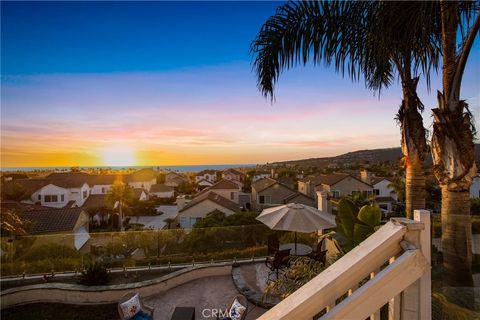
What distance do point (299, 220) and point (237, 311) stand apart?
2.59 m

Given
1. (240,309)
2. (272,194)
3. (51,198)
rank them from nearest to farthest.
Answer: (240,309) < (272,194) < (51,198)

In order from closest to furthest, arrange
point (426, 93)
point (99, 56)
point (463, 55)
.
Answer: point (463, 55)
point (426, 93)
point (99, 56)

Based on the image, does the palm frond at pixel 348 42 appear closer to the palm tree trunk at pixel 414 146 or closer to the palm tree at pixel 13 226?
the palm tree trunk at pixel 414 146

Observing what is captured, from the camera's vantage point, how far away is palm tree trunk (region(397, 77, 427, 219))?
4398 mm

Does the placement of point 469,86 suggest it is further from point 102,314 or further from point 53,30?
point 53,30

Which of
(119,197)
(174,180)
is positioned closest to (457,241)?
(119,197)

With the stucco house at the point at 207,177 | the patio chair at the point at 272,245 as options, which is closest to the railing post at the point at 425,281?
the patio chair at the point at 272,245

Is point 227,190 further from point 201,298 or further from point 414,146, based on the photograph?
point 414,146

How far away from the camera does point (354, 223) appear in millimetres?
4371

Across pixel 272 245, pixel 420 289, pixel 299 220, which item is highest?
pixel 420 289

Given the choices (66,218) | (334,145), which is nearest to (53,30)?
(66,218)

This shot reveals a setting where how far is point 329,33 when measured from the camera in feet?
15.1

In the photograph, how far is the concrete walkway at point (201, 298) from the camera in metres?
6.32

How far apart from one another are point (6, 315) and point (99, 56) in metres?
8.34
